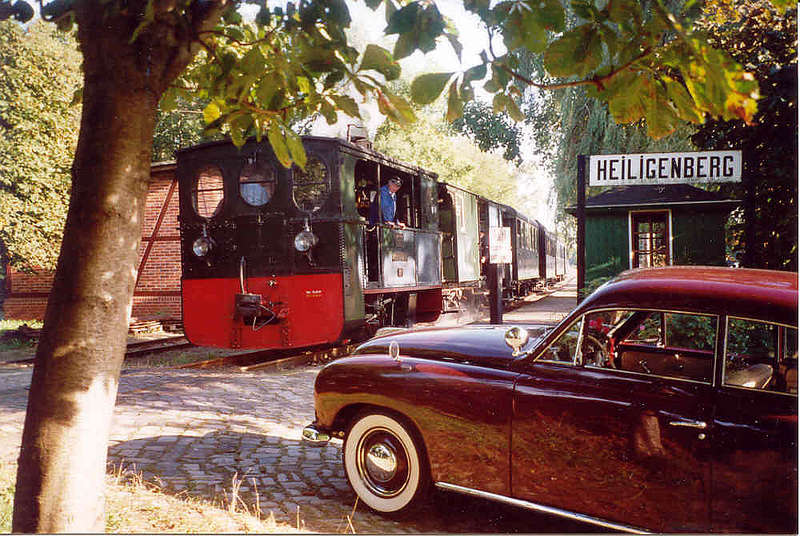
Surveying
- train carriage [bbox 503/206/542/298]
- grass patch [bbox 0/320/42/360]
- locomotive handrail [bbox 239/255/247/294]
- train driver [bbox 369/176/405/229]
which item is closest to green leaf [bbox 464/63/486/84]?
locomotive handrail [bbox 239/255/247/294]

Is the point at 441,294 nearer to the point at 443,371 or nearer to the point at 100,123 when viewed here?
the point at 443,371

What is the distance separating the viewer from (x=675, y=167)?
290 inches

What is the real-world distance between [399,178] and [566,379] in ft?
26.9

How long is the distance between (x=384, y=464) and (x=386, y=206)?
707 centimetres

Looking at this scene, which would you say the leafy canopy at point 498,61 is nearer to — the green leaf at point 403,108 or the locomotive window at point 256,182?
the green leaf at point 403,108

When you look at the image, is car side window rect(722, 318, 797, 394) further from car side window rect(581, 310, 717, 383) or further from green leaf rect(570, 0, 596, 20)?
green leaf rect(570, 0, 596, 20)

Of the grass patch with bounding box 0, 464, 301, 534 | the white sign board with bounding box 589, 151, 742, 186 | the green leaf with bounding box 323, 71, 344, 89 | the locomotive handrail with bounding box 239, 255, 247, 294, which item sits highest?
the white sign board with bounding box 589, 151, 742, 186

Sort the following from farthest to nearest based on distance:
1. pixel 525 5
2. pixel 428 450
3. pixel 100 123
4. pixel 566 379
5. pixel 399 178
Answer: pixel 399 178 → pixel 428 450 → pixel 566 379 → pixel 100 123 → pixel 525 5

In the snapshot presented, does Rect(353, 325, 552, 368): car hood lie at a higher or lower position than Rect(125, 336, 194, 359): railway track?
higher

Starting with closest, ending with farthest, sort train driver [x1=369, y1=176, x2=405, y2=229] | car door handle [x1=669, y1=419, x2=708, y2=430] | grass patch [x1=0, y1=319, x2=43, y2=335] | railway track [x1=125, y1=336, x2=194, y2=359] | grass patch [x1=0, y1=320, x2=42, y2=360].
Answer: car door handle [x1=669, y1=419, x2=708, y2=430]
train driver [x1=369, y1=176, x2=405, y2=229]
railway track [x1=125, y1=336, x2=194, y2=359]
grass patch [x1=0, y1=320, x2=42, y2=360]
grass patch [x1=0, y1=319, x2=43, y2=335]

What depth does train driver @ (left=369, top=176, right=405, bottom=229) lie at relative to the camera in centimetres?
1016

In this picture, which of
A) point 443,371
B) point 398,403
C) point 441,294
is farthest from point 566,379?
point 441,294

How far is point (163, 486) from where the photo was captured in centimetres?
400

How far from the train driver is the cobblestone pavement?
344 centimetres
